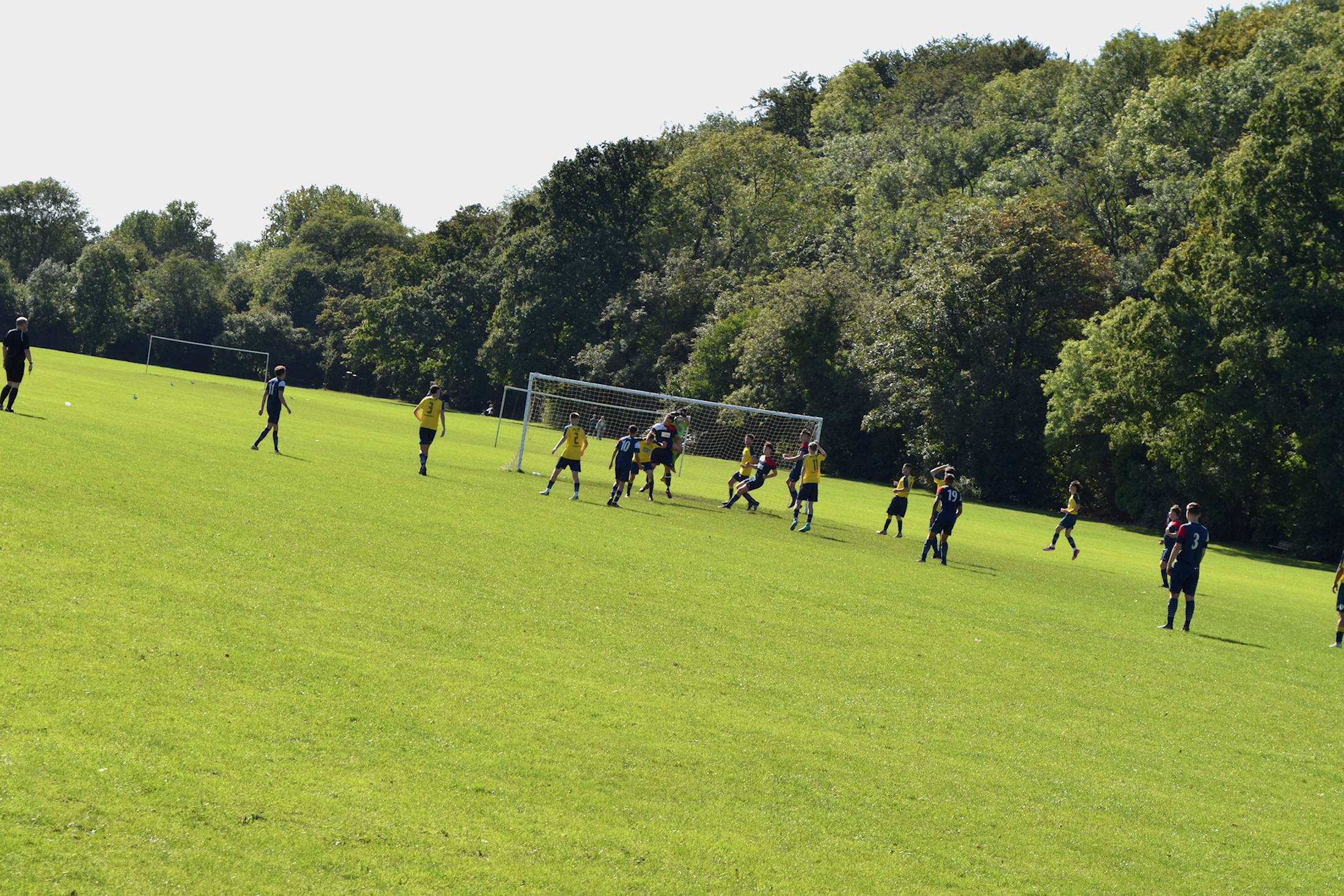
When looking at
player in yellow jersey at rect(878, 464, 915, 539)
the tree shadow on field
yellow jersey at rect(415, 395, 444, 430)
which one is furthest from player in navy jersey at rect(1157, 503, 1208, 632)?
yellow jersey at rect(415, 395, 444, 430)

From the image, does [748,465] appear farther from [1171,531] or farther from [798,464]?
[1171,531]

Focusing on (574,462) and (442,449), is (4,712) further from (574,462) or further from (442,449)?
(442,449)

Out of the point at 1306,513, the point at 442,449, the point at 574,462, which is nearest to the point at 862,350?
the point at 1306,513

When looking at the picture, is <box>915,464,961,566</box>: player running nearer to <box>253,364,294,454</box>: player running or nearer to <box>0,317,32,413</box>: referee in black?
<box>253,364,294,454</box>: player running

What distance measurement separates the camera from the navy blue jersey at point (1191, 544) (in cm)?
1703

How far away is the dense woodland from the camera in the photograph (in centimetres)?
4128

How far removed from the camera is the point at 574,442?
24.2 meters

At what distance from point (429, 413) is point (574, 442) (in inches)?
143

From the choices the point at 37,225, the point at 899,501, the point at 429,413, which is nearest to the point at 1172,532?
the point at 899,501

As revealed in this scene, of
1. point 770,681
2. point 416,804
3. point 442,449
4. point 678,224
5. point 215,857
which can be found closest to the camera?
point 215,857

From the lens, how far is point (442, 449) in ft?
122

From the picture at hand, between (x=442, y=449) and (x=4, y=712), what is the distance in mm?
30780

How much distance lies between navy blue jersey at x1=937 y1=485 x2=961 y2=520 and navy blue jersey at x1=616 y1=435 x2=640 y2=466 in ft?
22.9

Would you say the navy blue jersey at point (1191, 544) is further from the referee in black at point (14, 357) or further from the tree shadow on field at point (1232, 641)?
the referee in black at point (14, 357)
